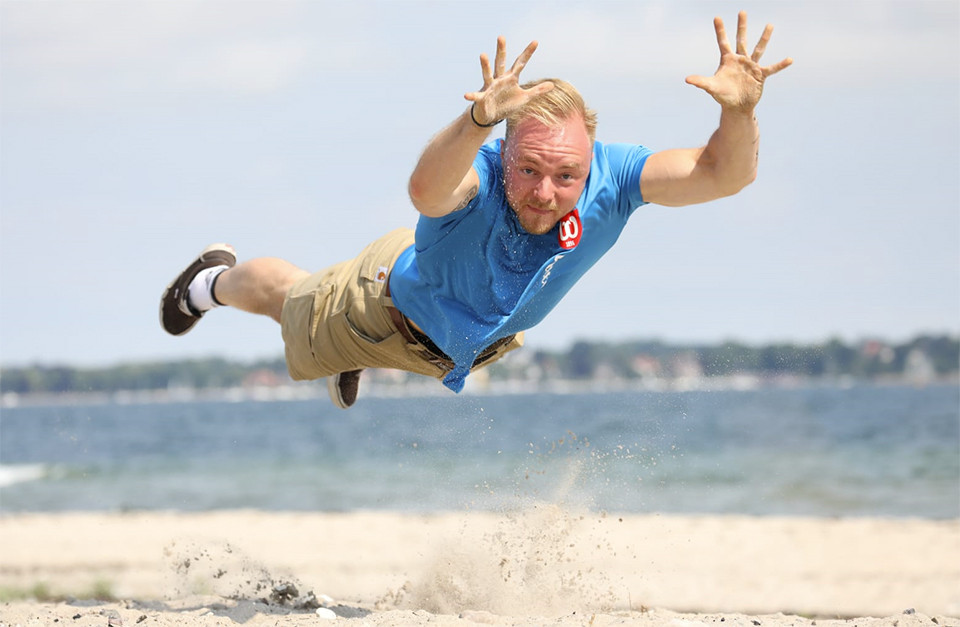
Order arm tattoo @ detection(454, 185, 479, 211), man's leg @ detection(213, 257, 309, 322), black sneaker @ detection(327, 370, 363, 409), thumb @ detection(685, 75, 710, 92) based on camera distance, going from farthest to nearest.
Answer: black sneaker @ detection(327, 370, 363, 409) → man's leg @ detection(213, 257, 309, 322) → arm tattoo @ detection(454, 185, 479, 211) → thumb @ detection(685, 75, 710, 92)

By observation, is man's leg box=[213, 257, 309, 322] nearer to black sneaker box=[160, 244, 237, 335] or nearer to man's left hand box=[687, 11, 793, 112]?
black sneaker box=[160, 244, 237, 335]

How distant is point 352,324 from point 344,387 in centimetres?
86

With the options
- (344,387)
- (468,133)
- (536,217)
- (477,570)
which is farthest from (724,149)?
(344,387)

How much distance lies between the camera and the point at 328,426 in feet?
155

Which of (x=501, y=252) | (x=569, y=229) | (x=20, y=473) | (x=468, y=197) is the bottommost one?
(x=20, y=473)

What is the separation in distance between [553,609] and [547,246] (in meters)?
1.97

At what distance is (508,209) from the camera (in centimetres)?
464

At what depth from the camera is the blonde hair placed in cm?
453

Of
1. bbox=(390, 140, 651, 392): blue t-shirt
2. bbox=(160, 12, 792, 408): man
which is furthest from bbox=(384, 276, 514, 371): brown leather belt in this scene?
bbox=(390, 140, 651, 392): blue t-shirt

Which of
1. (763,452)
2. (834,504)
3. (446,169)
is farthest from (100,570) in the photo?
(763,452)

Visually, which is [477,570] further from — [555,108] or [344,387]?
[555,108]

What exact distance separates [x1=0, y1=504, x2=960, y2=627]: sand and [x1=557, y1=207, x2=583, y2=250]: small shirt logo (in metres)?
1.72

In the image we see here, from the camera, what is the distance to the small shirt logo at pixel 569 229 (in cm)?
467

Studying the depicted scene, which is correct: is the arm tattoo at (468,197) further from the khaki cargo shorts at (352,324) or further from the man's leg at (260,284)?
the man's leg at (260,284)
